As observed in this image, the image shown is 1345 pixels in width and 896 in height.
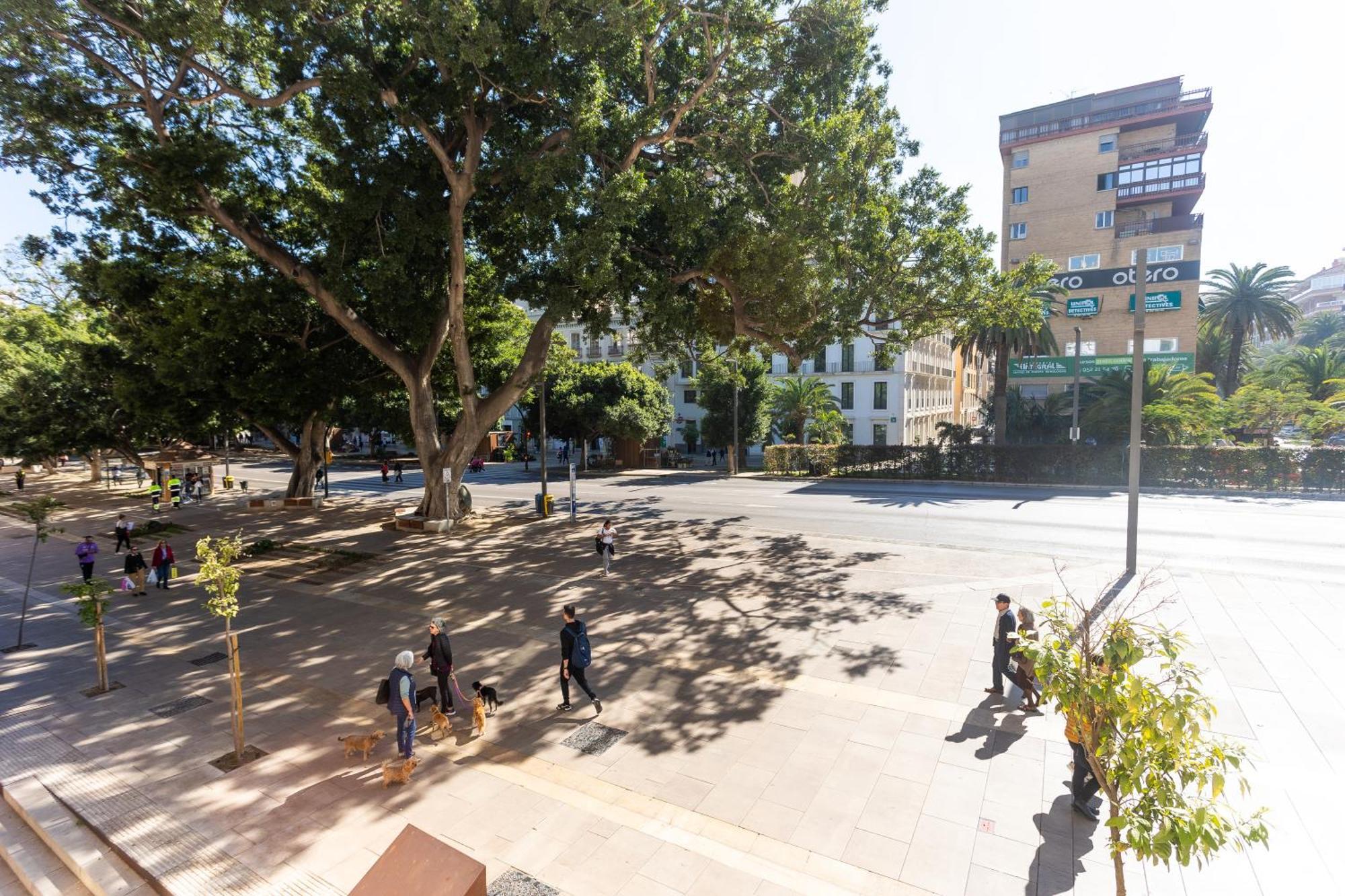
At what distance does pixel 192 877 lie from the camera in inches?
213

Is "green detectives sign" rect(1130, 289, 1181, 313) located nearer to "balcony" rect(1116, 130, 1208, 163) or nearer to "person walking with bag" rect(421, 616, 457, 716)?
"balcony" rect(1116, 130, 1208, 163)

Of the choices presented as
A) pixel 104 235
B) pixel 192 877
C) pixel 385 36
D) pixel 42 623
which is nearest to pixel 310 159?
pixel 385 36

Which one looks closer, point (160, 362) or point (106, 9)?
point (106, 9)

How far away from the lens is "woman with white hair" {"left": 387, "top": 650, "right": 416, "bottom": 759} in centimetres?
709

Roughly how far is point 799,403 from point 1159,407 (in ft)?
62.1

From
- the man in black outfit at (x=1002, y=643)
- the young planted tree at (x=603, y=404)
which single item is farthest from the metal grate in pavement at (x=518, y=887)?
the young planted tree at (x=603, y=404)

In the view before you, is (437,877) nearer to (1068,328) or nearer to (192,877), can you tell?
(192,877)

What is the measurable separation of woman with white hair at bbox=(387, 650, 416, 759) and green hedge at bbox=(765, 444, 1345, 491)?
99.7 ft

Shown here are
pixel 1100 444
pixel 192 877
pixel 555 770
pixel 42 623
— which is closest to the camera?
pixel 192 877

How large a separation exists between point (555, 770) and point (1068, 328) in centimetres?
5165

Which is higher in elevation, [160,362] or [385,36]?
[385,36]

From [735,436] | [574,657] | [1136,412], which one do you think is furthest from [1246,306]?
[574,657]

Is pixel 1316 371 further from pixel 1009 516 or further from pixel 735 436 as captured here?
pixel 735 436

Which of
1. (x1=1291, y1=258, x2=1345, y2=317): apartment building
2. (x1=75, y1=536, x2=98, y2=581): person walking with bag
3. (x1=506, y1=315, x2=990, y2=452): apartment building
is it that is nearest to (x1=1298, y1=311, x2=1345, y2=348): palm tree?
(x1=506, y1=315, x2=990, y2=452): apartment building
